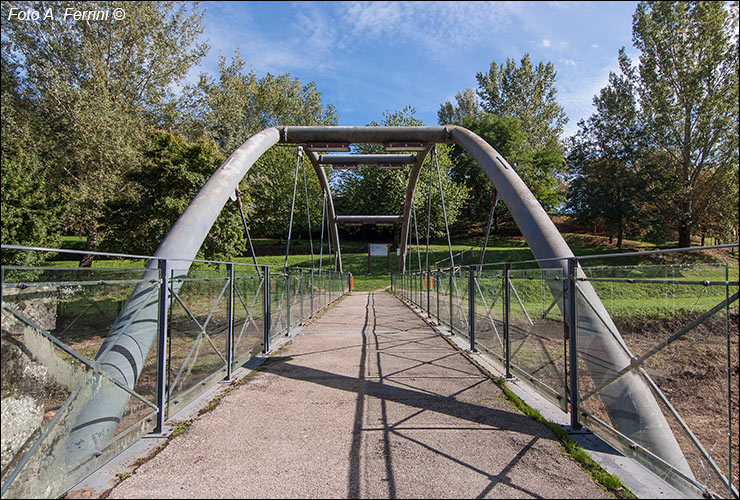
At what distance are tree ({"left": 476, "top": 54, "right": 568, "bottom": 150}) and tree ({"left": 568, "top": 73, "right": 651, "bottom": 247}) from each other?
20.8ft

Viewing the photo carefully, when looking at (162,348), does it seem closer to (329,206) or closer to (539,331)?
(539,331)

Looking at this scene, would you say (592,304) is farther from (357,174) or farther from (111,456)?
(357,174)

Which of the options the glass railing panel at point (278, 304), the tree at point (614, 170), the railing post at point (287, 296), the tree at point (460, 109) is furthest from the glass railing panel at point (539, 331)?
the tree at point (460, 109)

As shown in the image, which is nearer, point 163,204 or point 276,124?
point 163,204

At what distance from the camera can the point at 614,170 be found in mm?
33844

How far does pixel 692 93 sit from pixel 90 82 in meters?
30.1

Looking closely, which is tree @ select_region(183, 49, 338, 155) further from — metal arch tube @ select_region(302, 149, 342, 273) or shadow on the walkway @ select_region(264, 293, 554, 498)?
shadow on the walkway @ select_region(264, 293, 554, 498)

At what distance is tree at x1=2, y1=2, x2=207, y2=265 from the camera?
12664 millimetres

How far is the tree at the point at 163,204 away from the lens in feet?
39.4

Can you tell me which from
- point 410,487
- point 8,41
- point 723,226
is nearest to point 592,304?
point 410,487

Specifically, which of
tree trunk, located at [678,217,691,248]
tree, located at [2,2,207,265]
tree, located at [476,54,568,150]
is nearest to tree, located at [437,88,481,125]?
tree, located at [476,54,568,150]

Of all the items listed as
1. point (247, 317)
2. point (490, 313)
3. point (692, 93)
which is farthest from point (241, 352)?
point (692, 93)

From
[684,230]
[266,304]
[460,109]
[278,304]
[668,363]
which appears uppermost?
[460,109]

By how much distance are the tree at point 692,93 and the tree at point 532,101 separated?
1457 centimetres
